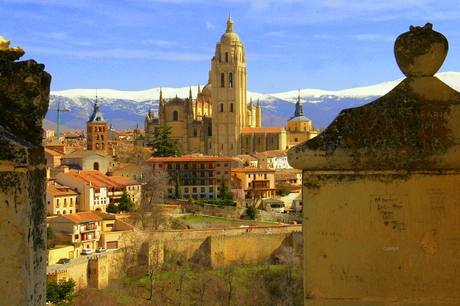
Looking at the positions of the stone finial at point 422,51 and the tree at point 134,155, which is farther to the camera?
the tree at point 134,155

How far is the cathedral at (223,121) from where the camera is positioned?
83.8 metres

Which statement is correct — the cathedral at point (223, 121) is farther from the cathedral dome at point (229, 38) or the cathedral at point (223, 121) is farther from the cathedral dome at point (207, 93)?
the cathedral dome at point (207, 93)

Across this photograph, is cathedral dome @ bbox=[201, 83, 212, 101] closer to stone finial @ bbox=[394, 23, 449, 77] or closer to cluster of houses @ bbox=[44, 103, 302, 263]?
cluster of houses @ bbox=[44, 103, 302, 263]

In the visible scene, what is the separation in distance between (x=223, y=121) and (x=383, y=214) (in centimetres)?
8182

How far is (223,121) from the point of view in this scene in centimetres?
8462

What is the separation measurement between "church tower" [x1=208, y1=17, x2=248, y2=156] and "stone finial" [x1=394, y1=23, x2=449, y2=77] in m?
80.9

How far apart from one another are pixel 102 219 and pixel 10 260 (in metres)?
35.4

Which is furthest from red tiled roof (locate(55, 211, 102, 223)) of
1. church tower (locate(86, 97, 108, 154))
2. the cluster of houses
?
church tower (locate(86, 97, 108, 154))

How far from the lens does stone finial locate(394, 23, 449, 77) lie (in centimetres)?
300

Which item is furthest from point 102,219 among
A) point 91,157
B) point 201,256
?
point 91,157

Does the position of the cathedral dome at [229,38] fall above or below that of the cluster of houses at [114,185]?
above

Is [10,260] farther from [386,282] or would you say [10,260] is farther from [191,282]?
[191,282]

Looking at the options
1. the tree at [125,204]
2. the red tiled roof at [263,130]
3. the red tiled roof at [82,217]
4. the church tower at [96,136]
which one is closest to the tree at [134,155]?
the church tower at [96,136]

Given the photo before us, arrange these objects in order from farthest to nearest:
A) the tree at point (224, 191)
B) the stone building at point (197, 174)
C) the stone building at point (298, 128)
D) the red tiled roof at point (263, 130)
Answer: the stone building at point (298, 128)
the red tiled roof at point (263, 130)
the stone building at point (197, 174)
the tree at point (224, 191)
